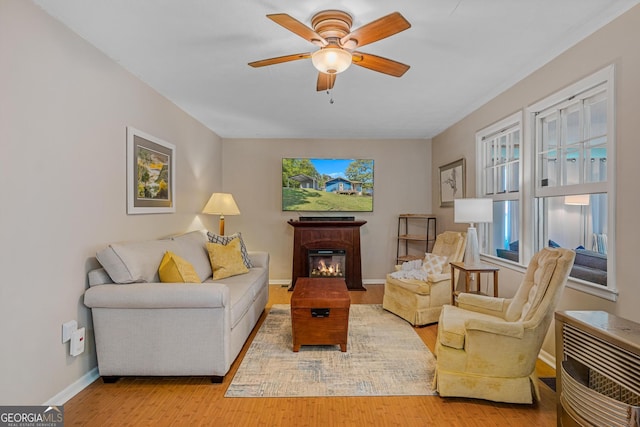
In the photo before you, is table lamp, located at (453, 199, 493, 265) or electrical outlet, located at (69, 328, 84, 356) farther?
table lamp, located at (453, 199, 493, 265)

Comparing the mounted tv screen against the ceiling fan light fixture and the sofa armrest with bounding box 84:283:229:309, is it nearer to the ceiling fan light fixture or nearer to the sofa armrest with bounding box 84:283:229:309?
the sofa armrest with bounding box 84:283:229:309

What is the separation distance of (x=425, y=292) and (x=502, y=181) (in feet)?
4.86

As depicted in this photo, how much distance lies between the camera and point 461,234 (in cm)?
405

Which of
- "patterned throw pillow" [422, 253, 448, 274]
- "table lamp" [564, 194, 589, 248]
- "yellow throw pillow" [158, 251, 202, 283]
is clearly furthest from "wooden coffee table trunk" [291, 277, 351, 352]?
"table lamp" [564, 194, 589, 248]

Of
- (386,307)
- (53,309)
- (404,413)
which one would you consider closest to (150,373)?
(53,309)

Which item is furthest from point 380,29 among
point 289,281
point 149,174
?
point 289,281

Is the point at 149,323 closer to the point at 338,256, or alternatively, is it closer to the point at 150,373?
the point at 150,373

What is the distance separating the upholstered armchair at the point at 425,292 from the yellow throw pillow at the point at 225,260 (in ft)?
5.72

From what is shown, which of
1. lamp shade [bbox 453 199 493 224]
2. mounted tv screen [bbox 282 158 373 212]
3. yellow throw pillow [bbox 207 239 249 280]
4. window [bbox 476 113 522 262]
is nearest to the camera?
lamp shade [bbox 453 199 493 224]

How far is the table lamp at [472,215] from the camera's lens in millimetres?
3261

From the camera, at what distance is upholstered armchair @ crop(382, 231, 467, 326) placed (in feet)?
11.8

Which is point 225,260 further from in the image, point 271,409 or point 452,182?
point 452,182

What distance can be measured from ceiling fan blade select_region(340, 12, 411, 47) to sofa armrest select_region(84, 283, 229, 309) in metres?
1.86

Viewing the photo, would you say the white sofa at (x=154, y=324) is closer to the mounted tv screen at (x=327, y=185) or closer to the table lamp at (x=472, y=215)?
the table lamp at (x=472, y=215)
